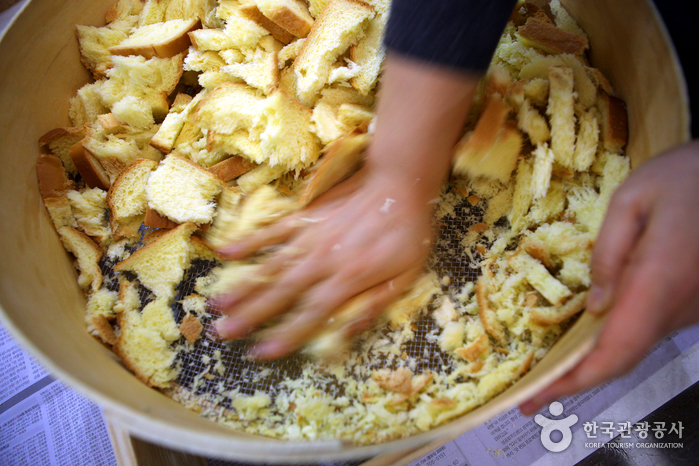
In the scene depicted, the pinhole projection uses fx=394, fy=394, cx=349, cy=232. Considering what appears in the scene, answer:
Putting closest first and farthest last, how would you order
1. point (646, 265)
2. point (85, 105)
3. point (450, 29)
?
point (646, 265) < point (450, 29) < point (85, 105)

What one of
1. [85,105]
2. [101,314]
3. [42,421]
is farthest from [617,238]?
[42,421]

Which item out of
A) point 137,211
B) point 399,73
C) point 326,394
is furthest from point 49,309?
point 399,73

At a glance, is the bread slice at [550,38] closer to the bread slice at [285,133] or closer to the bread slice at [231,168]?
the bread slice at [285,133]

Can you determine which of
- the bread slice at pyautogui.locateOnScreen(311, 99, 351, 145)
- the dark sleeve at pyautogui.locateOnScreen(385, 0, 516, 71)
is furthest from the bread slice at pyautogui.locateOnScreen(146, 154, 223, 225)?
the dark sleeve at pyautogui.locateOnScreen(385, 0, 516, 71)

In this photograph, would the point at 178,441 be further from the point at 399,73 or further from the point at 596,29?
the point at 596,29

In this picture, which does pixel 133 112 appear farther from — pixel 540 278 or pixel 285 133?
pixel 540 278

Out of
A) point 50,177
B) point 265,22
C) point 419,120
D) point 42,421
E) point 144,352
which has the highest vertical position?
point 265,22
